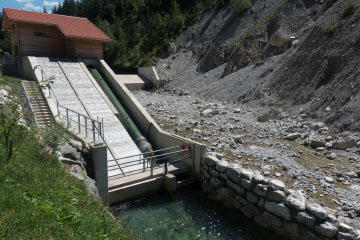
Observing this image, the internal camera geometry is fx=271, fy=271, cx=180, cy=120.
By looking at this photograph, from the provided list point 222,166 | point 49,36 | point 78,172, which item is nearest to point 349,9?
point 222,166

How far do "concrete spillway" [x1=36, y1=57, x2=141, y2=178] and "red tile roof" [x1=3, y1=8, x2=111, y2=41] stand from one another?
2446 mm

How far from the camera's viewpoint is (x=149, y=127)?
14.8 m

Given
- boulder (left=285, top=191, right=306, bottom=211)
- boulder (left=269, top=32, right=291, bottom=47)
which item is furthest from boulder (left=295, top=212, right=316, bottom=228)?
boulder (left=269, top=32, right=291, bottom=47)

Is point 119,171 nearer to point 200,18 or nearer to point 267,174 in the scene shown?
point 267,174

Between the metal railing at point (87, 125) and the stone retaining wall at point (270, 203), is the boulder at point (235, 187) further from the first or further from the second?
the metal railing at point (87, 125)

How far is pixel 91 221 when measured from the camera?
15.7ft

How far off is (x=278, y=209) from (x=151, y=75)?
2607 centimetres

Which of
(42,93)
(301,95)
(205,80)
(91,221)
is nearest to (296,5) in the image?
(205,80)

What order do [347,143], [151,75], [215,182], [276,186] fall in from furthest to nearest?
[151,75] → [347,143] → [215,182] → [276,186]

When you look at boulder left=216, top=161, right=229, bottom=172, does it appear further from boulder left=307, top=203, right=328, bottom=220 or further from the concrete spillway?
the concrete spillway

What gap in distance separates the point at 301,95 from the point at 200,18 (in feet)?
92.7

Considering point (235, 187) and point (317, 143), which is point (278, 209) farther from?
point (317, 143)

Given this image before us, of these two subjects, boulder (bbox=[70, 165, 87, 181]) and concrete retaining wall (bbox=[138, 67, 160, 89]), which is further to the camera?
concrete retaining wall (bbox=[138, 67, 160, 89])

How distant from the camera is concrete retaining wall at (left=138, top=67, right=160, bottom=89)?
31317mm
